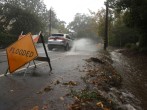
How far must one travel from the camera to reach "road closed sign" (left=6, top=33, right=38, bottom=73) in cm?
1072

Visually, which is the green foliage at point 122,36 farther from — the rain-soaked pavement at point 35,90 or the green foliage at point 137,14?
the rain-soaked pavement at point 35,90

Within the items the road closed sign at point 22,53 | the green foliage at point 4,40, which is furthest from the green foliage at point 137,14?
the road closed sign at point 22,53

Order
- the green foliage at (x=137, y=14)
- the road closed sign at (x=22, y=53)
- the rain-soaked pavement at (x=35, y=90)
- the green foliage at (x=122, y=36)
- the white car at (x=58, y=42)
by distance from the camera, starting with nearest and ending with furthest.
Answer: the rain-soaked pavement at (x=35, y=90) < the road closed sign at (x=22, y=53) < the green foliage at (x=137, y=14) < the white car at (x=58, y=42) < the green foliage at (x=122, y=36)

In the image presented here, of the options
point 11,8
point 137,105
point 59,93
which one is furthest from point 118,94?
point 11,8

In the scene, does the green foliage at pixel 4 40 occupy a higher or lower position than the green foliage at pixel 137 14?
lower

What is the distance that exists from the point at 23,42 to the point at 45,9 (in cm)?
10293

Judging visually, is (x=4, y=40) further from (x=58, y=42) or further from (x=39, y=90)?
(x=39, y=90)

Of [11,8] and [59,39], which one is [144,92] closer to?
[59,39]

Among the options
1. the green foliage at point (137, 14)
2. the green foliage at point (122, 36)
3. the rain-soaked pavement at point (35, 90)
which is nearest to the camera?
the rain-soaked pavement at point (35, 90)

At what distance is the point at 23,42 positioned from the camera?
35.5ft

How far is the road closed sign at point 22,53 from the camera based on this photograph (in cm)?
1072

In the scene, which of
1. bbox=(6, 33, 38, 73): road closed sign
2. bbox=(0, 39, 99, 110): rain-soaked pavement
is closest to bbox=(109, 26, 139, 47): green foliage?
bbox=(0, 39, 99, 110): rain-soaked pavement

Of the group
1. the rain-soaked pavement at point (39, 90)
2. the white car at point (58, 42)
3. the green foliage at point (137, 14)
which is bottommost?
the rain-soaked pavement at point (39, 90)

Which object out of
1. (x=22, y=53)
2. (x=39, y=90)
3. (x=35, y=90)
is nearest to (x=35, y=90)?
(x=35, y=90)
